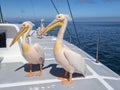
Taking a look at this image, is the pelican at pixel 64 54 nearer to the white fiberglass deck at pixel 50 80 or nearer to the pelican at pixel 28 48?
the white fiberglass deck at pixel 50 80

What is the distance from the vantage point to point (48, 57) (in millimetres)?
7586

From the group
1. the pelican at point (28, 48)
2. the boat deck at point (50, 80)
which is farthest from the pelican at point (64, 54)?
the pelican at point (28, 48)

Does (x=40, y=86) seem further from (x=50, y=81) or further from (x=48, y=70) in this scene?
(x=48, y=70)

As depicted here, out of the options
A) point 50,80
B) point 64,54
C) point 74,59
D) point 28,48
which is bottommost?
point 50,80

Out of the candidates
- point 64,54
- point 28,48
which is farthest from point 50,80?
point 28,48

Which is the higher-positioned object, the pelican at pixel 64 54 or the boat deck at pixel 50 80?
the pelican at pixel 64 54

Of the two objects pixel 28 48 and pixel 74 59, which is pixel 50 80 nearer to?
pixel 74 59

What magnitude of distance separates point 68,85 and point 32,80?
3.34ft

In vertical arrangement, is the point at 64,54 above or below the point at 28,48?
below

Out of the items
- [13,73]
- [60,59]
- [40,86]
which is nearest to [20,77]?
[13,73]

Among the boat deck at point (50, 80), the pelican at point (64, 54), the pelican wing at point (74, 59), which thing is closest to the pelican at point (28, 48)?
the boat deck at point (50, 80)

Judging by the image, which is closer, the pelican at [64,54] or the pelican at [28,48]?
the pelican at [64,54]

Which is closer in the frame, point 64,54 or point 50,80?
point 64,54

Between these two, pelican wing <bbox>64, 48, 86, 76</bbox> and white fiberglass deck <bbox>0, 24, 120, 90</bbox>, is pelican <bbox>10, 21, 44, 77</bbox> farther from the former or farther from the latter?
pelican wing <bbox>64, 48, 86, 76</bbox>
